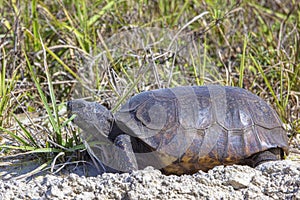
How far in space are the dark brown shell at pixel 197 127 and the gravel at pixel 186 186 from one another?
22 centimetres

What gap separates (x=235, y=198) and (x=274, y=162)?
0.43m

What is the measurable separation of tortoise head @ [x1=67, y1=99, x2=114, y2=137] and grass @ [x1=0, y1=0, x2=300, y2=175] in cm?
57

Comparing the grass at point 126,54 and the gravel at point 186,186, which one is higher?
the grass at point 126,54

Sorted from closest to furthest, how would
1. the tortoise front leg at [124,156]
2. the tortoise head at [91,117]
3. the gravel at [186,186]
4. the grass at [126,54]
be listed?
the gravel at [186,186] < the tortoise front leg at [124,156] < the tortoise head at [91,117] < the grass at [126,54]

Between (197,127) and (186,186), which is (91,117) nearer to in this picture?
(197,127)

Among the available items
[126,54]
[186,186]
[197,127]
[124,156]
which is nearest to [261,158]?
[197,127]

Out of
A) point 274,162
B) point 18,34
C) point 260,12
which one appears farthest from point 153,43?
point 274,162

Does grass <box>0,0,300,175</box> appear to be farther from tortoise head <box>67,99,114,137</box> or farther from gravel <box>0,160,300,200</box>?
gravel <box>0,160,300,200</box>

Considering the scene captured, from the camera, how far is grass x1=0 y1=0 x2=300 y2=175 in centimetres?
435

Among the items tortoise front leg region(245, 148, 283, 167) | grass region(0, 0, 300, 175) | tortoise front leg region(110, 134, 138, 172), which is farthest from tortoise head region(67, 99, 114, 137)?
tortoise front leg region(245, 148, 283, 167)

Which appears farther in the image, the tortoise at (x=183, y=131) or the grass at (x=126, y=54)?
the grass at (x=126, y=54)

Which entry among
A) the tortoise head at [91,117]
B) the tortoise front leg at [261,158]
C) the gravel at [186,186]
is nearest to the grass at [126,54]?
the tortoise head at [91,117]

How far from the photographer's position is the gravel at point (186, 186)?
2725mm

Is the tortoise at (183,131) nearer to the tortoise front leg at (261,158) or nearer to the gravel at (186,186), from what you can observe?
the tortoise front leg at (261,158)
